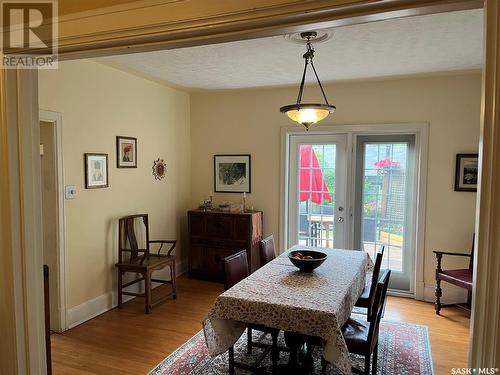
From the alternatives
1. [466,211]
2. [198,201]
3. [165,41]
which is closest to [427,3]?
[165,41]

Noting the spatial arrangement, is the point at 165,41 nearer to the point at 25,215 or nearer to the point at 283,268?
the point at 25,215

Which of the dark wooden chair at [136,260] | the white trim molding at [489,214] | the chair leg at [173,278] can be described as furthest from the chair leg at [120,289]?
the white trim molding at [489,214]

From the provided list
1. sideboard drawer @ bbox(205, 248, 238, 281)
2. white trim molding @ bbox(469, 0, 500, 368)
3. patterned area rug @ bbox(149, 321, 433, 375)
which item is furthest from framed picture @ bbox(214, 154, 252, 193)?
white trim molding @ bbox(469, 0, 500, 368)

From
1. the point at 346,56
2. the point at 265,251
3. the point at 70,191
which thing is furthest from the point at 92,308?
the point at 346,56

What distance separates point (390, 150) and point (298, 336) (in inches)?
111

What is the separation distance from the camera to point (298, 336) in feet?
8.20

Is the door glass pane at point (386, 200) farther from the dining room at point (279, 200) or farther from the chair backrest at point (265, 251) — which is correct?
the chair backrest at point (265, 251)

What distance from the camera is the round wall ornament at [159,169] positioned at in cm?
463

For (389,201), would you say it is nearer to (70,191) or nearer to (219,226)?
(219,226)

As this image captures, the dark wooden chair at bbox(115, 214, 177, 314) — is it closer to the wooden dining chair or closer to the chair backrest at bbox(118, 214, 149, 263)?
the chair backrest at bbox(118, 214, 149, 263)

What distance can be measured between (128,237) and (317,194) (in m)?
2.43

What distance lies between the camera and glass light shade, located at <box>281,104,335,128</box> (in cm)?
273

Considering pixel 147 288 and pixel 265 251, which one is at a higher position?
pixel 265 251

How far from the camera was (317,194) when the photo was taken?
4.81 metres
